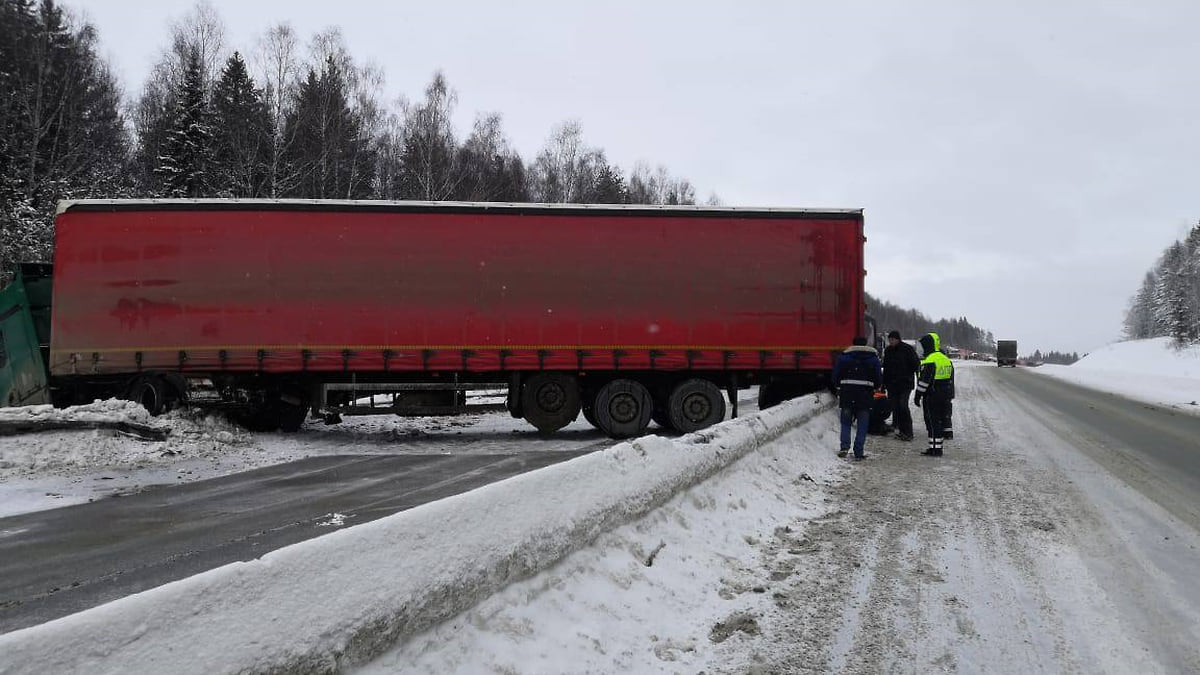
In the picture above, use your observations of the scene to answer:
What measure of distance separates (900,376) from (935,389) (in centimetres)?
116

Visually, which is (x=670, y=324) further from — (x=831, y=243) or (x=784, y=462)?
(x=784, y=462)


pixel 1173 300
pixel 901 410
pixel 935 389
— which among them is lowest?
pixel 901 410

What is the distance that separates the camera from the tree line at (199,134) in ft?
92.0

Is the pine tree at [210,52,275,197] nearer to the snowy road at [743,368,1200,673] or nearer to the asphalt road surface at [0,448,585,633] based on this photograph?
the asphalt road surface at [0,448,585,633]

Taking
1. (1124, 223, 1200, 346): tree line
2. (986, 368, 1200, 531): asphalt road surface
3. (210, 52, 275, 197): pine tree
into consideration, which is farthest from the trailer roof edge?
(1124, 223, 1200, 346): tree line

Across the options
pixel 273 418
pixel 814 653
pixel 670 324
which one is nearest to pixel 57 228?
pixel 273 418

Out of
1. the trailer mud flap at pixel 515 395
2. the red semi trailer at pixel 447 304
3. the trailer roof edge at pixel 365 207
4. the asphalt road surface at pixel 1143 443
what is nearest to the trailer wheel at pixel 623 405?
the red semi trailer at pixel 447 304

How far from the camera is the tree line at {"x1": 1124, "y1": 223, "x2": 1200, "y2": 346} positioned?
74.9m

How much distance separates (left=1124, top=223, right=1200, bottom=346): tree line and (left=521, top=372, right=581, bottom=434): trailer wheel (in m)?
72.6

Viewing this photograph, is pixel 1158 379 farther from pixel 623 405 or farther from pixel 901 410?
pixel 623 405

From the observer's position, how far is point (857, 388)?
959 cm

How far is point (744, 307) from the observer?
1180 cm

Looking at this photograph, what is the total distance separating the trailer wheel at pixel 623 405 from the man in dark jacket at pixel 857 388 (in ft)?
11.1

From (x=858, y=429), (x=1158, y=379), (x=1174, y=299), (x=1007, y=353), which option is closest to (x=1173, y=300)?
(x=1174, y=299)
